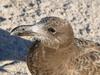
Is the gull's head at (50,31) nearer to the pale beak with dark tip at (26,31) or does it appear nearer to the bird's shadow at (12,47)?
the pale beak with dark tip at (26,31)

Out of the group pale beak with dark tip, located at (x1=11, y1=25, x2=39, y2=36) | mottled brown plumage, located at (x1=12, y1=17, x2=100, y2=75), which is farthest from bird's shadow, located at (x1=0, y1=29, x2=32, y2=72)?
pale beak with dark tip, located at (x1=11, y1=25, x2=39, y2=36)

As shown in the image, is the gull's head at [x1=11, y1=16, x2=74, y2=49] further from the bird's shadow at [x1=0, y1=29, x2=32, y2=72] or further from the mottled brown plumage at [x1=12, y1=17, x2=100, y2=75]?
the bird's shadow at [x1=0, y1=29, x2=32, y2=72]

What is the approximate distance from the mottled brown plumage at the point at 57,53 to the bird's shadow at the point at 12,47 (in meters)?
1.51

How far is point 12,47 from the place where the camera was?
7.96 meters

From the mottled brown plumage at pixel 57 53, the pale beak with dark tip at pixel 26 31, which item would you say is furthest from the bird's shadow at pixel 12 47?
the pale beak with dark tip at pixel 26 31

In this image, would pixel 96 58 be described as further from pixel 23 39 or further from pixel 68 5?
pixel 68 5

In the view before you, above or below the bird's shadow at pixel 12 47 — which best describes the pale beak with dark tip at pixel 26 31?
above

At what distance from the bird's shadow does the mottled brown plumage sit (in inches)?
59.6

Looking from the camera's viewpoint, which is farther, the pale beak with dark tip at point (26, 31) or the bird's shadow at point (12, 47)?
the bird's shadow at point (12, 47)

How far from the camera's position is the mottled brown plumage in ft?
19.5

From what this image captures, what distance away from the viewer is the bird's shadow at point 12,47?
7757mm

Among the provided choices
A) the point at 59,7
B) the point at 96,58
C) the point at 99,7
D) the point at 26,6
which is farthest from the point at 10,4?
the point at 96,58

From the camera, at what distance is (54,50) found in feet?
19.9

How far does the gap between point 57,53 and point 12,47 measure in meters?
1.98
